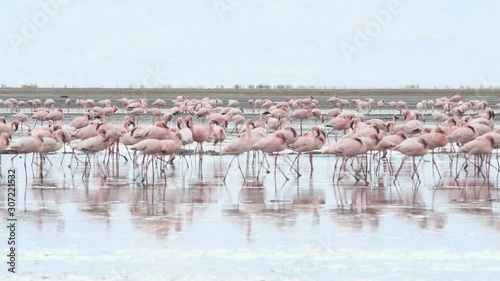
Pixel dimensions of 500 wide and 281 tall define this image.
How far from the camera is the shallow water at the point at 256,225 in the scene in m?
10.2

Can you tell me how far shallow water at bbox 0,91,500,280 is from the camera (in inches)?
402

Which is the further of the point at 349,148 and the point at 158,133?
the point at 158,133

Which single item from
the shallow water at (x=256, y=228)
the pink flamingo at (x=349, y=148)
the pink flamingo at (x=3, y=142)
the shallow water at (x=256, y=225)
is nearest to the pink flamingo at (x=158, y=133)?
the shallow water at (x=256, y=225)

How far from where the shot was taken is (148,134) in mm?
20109

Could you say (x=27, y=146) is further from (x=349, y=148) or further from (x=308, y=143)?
(x=349, y=148)

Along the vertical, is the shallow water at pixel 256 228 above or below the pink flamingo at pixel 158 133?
below

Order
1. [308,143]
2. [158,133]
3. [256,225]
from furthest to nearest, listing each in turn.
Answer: [158,133], [308,143], [256,225]

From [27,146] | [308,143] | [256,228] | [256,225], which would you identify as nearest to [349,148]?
[308,143]

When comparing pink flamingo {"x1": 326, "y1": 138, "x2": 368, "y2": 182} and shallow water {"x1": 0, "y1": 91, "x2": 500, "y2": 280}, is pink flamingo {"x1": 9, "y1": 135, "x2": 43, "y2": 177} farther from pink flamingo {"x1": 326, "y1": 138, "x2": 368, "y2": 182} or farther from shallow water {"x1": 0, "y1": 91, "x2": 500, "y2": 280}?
pink flamingo {"x1": 326, "y1": 138, "x2": 368, "y2": 182}

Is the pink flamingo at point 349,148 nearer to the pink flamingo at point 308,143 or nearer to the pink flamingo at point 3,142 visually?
the pink flamingo at point 308,143

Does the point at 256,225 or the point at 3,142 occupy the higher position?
the point at 3,142

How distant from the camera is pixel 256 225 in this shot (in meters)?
12.8

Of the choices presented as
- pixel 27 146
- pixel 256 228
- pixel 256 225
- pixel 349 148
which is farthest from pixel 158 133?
pixel 256 228

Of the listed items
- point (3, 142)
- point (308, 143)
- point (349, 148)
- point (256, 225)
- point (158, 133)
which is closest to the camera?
point (256, 225)
